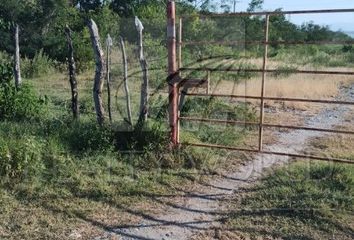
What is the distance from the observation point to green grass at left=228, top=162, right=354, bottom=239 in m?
4.41

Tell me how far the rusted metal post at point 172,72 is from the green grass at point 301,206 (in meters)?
1.34

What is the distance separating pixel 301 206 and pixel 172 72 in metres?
2.34

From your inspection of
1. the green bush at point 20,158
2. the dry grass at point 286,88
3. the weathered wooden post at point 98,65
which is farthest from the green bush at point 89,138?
the dry grass at point 286,88

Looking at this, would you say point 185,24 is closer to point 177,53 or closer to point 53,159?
point 177,53

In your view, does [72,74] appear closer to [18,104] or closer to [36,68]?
[18,104]

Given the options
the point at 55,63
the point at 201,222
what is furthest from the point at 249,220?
the point at 55,63

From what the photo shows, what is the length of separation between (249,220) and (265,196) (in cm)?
63

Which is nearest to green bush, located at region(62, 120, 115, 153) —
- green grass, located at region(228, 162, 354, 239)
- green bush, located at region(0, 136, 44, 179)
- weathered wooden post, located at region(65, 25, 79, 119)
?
green bush, located at region(0, 136, 44, 179)

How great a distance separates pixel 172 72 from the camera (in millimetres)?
5961

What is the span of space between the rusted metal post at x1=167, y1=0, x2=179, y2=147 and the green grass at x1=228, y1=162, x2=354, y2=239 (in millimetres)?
1335

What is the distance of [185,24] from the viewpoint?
14.6 meters

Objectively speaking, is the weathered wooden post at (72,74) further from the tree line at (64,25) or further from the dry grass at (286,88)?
the tree line at (64,25)

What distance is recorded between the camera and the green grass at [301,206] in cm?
441

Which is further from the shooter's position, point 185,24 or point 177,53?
point 185,24
